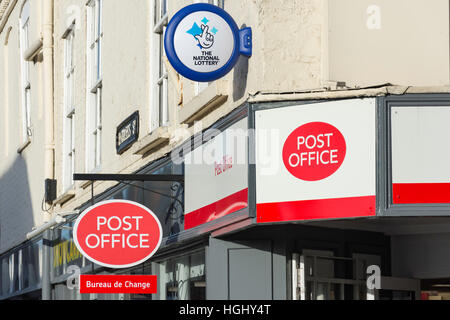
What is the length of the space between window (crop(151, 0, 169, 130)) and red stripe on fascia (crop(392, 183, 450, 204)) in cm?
412

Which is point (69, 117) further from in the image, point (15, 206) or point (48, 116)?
point (15, 206)

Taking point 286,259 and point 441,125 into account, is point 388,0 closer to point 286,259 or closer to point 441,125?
point 441,125

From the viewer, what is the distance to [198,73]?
10.8 m

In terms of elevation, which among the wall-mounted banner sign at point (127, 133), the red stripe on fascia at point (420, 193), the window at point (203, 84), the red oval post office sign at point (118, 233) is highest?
the window at point (203, 84)

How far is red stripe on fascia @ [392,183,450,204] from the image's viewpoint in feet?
Result: 32.1

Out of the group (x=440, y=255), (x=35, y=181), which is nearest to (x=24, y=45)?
(x=35, y=181)

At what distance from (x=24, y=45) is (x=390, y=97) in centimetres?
1282

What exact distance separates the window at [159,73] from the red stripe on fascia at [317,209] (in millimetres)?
3246

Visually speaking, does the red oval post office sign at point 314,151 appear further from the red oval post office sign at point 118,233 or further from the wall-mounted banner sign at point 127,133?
the wall-mounted banner sign at point 127,133

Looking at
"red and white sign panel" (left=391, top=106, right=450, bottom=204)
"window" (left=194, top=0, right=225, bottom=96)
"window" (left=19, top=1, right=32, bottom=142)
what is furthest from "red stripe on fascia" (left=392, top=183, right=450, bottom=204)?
"window" (left=19, top=1, right=32, bottom=142)

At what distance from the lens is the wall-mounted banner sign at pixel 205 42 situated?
10.8 m

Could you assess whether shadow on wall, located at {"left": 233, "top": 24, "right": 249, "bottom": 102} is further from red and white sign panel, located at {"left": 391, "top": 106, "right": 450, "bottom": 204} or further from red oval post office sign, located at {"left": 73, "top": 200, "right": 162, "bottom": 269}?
red oval post office sign, located at {"left": 73, "top": 200, "right": 162, "bottom": 269}

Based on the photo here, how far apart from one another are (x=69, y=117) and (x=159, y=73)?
471 centimetres

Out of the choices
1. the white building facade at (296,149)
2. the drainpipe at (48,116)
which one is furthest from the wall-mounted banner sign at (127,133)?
the drainpipe at (48,116)
